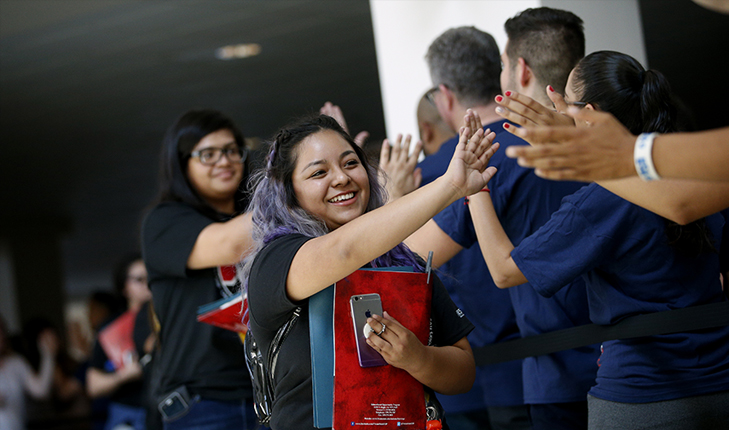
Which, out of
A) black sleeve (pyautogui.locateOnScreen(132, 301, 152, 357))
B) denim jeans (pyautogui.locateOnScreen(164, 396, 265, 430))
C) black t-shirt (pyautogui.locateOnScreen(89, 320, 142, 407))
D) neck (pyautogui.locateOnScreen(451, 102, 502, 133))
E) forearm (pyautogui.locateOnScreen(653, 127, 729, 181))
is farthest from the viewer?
black t-shirt (pyautogui.locateOnScreen(89, 320, 142, 407))

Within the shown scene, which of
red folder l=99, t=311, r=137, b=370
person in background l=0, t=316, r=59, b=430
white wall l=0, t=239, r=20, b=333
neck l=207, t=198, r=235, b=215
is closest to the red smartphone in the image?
neck l=207, t=198, r=235, b=215

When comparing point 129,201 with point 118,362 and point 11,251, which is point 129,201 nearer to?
point 11,251

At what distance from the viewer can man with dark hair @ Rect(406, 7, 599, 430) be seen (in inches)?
78.0

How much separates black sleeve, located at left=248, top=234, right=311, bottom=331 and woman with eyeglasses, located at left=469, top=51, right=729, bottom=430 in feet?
2.10

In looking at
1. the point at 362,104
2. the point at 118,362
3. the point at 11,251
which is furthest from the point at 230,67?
the point at 11,251

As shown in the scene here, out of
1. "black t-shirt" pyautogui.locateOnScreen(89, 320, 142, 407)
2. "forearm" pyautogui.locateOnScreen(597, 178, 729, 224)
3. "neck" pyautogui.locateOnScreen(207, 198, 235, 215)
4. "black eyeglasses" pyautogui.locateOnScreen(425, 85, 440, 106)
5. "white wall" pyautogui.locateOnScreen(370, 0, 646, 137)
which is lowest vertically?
"black t-shirt" pyautogui.locateOnScreen(89, 320, 142, 407)

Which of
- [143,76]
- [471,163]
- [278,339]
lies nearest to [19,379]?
[143,76]

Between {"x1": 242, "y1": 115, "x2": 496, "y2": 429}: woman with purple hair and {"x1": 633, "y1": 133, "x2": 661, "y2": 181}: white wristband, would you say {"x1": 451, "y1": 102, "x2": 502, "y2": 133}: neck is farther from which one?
{"x1": 633, "y1": 133, "x2": 661, "y2": 181}: white wristband

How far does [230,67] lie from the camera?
6.31 metres

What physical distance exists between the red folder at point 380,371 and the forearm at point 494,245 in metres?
0.34

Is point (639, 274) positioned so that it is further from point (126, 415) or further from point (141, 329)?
point (126, 415)

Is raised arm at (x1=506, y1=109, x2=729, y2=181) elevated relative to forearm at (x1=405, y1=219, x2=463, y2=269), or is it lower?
elevated

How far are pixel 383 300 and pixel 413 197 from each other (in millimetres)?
270

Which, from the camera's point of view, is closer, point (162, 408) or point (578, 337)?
point (578, 337)
